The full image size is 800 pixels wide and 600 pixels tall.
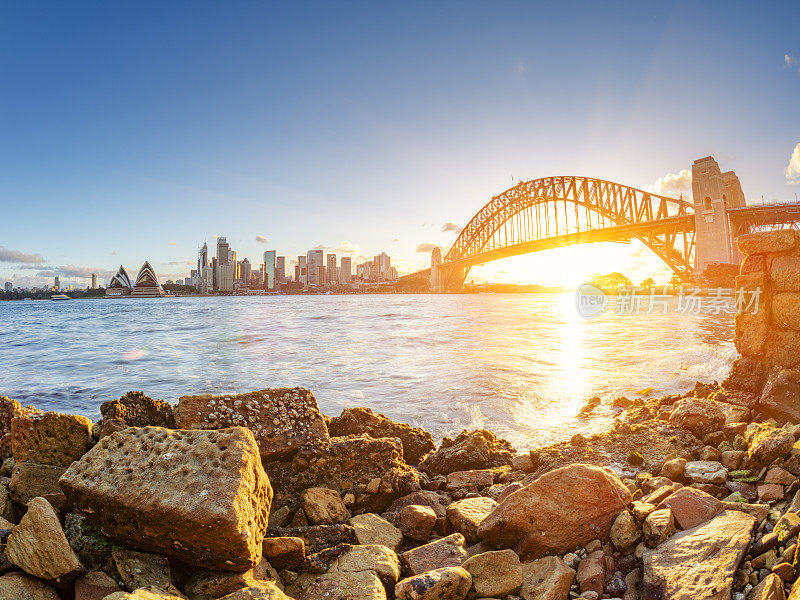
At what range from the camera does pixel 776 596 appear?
59.9 inches

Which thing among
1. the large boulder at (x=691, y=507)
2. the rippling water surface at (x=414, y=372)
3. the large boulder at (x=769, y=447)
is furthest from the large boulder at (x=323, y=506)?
the rippling water surface at (x=414, y=372)

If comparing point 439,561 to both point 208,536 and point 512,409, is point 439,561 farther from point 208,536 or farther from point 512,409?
point 512,409

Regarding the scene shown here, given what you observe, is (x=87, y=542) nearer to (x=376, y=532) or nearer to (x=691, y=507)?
(x=376, y=532)

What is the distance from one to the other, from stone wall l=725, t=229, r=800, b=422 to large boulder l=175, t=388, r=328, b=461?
4407 millimetres

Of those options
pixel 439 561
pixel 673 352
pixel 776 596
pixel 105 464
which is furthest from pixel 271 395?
pixel 673 352

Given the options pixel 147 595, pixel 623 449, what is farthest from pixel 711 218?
pixel 147 595

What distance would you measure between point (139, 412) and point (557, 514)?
120 inches

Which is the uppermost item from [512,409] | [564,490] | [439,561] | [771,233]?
[771,233]

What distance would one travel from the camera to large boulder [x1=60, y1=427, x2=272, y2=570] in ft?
5.57

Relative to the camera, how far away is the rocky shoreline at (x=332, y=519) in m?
1.71

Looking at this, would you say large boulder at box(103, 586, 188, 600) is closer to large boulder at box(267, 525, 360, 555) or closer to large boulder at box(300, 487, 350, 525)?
large boulder at box(267, 525, 360, 555)

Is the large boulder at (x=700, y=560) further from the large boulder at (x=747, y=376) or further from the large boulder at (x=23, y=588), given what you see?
the large boulder at (x=747, y=376)

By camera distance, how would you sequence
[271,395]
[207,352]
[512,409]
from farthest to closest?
[207,352] → [512,409] → [271,395]

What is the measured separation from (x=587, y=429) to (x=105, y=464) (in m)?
4.94
